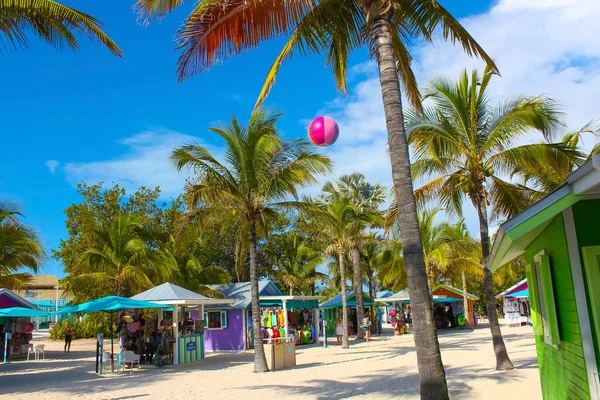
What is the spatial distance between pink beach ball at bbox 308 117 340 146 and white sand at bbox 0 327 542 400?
193 inches

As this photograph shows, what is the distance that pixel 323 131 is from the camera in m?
9.53

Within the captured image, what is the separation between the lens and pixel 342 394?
410 inches

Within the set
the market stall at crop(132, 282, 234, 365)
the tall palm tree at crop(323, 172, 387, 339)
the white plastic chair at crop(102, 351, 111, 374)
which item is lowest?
the white plastic chair at crop(102, 351, 111, 374)

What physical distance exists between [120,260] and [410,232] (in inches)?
798

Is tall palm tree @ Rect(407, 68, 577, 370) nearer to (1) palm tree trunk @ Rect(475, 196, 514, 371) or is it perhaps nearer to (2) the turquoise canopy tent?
(1) palm tree trunk @ Rect(475, 196, 514, 371)

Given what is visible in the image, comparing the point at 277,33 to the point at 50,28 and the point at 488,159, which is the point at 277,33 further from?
the point at 488,159

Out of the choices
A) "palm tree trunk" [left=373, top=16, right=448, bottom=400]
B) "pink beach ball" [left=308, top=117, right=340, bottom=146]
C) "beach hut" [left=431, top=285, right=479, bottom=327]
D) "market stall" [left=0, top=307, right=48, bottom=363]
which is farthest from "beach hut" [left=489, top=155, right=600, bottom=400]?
"beach hut" [left=431, top=285, right=479, bottom=327]

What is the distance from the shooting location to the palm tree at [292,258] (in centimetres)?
3600

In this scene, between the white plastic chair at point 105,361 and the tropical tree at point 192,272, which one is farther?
the tropical tree at point 192,272

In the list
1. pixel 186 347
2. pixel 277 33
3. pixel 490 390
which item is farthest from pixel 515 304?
pixel 277 33

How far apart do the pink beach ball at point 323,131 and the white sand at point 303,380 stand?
4.90 metres

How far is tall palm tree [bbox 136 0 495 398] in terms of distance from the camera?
19.8 feet

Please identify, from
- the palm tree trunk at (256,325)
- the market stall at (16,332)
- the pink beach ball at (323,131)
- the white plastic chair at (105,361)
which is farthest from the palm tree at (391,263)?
the pink beach ball at (323,131)

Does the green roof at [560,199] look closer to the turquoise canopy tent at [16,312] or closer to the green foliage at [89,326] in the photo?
the turquoise canopy tent at [16,312]
